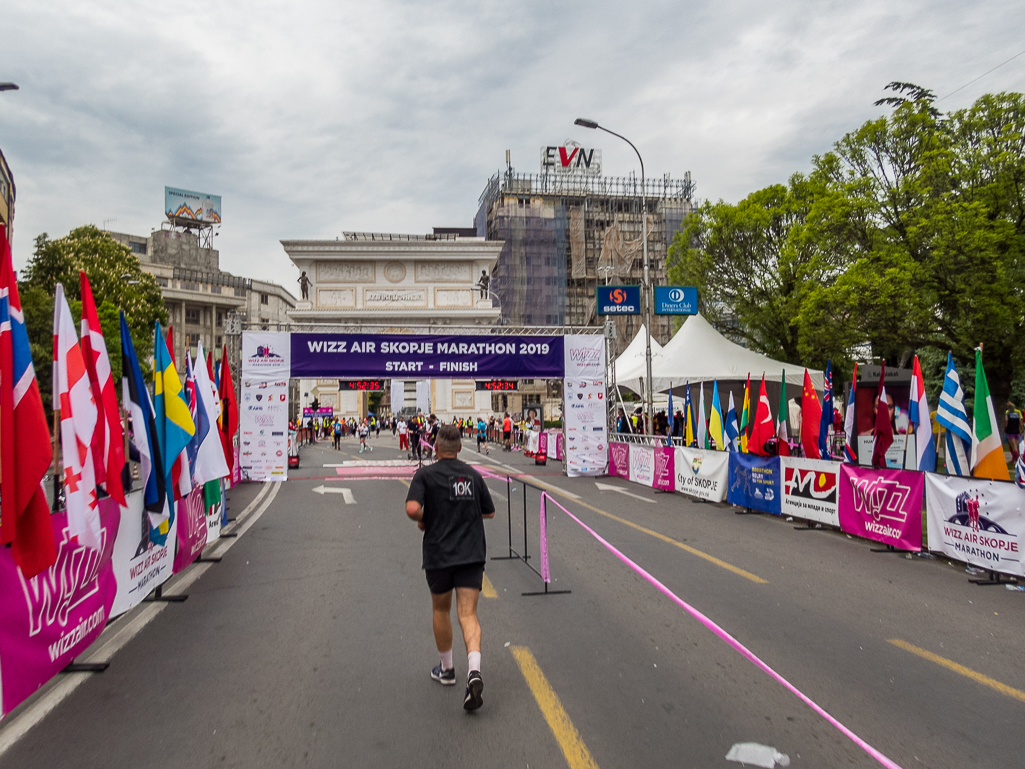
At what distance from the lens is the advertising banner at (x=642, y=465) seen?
1878 cm

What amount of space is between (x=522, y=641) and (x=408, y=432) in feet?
82.0

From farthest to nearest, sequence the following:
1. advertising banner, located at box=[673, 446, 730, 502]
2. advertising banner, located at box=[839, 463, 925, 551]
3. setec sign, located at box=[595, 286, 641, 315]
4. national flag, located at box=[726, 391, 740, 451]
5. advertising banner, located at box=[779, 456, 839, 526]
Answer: setec sign, located at box=[595, 286, 641, 315] < national flag, located at box=[726, 391, 740, 451] < advertising banner, located at box=[673, 446, 730, 502] < advertising banner, located at box=[779, 456, 839, 526] < advertising banner, located at box=[839, 463, 925, 551]

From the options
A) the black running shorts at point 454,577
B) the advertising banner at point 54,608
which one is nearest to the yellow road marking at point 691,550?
the black running shorts at point 454,577

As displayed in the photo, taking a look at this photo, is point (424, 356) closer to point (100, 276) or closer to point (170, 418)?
point (170, 418)

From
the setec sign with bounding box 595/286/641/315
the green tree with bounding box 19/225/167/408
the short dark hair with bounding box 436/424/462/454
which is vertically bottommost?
the short dark hair with bounding box 436/424/462/454

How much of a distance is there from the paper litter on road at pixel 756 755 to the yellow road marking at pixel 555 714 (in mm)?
747

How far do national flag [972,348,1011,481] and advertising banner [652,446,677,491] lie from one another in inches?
312

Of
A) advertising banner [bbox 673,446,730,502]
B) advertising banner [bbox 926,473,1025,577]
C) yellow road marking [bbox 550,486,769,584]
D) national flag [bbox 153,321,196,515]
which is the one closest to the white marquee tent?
advertising banner [bbox 673,446,730,502]

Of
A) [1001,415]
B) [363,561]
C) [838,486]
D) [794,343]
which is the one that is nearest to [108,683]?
[363,561]

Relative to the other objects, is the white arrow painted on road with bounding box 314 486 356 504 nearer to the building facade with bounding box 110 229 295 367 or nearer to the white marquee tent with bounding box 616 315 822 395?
the white marquee tent with bounding box 616 315 822 395

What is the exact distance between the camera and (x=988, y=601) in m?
7.45

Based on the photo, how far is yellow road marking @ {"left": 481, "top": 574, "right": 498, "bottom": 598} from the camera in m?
7.46

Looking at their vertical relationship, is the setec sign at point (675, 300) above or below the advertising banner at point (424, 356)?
above

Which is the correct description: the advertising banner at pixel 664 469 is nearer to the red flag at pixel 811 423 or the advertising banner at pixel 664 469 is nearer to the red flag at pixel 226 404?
the red flag at pixel 811 423
